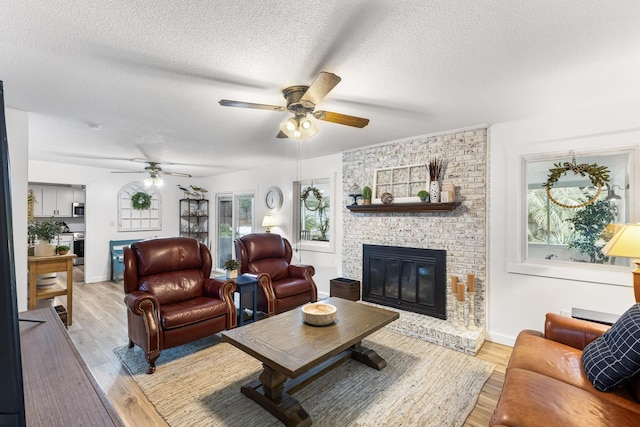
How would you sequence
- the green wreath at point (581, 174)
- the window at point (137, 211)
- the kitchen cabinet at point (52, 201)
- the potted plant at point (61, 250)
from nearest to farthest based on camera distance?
1. the green wreath at point (581, 174)
2. the potted plant at point (61, 250)
3. the window at point (137, 211)
4. the kitchen cabinet at point (52, 201)

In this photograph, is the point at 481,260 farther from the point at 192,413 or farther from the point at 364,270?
the point at 192,413

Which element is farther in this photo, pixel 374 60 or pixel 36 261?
pixel 36 261

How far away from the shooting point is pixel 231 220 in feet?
24.1

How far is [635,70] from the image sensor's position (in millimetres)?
2182

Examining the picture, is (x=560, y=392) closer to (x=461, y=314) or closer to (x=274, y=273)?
(x=461, y=314)

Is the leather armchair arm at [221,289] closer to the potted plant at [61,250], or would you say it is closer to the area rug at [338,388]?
the area rug at [338,388]

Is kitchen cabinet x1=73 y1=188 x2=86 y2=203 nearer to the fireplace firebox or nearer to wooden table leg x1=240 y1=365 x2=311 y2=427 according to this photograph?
the fireplace firebox

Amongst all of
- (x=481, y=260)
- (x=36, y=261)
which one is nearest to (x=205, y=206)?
(x=36, y=261)

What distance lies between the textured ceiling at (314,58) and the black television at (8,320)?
4.84 ft

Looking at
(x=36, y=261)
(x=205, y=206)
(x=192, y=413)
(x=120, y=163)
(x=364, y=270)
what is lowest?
(x=192, y=413)

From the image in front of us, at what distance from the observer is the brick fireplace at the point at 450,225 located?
11.4 ft

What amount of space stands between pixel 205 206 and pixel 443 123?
6368 millimetres

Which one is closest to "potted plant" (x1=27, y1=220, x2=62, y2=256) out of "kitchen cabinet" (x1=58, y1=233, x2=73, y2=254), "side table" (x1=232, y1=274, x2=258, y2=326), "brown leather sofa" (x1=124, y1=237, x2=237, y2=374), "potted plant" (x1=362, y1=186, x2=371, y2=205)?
"brown leather sofa" (x1=124, y1=237, x2=237, y2=374)

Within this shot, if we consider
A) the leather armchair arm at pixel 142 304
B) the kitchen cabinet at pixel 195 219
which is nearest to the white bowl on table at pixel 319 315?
the leather armchair arm at pixel 142 304
